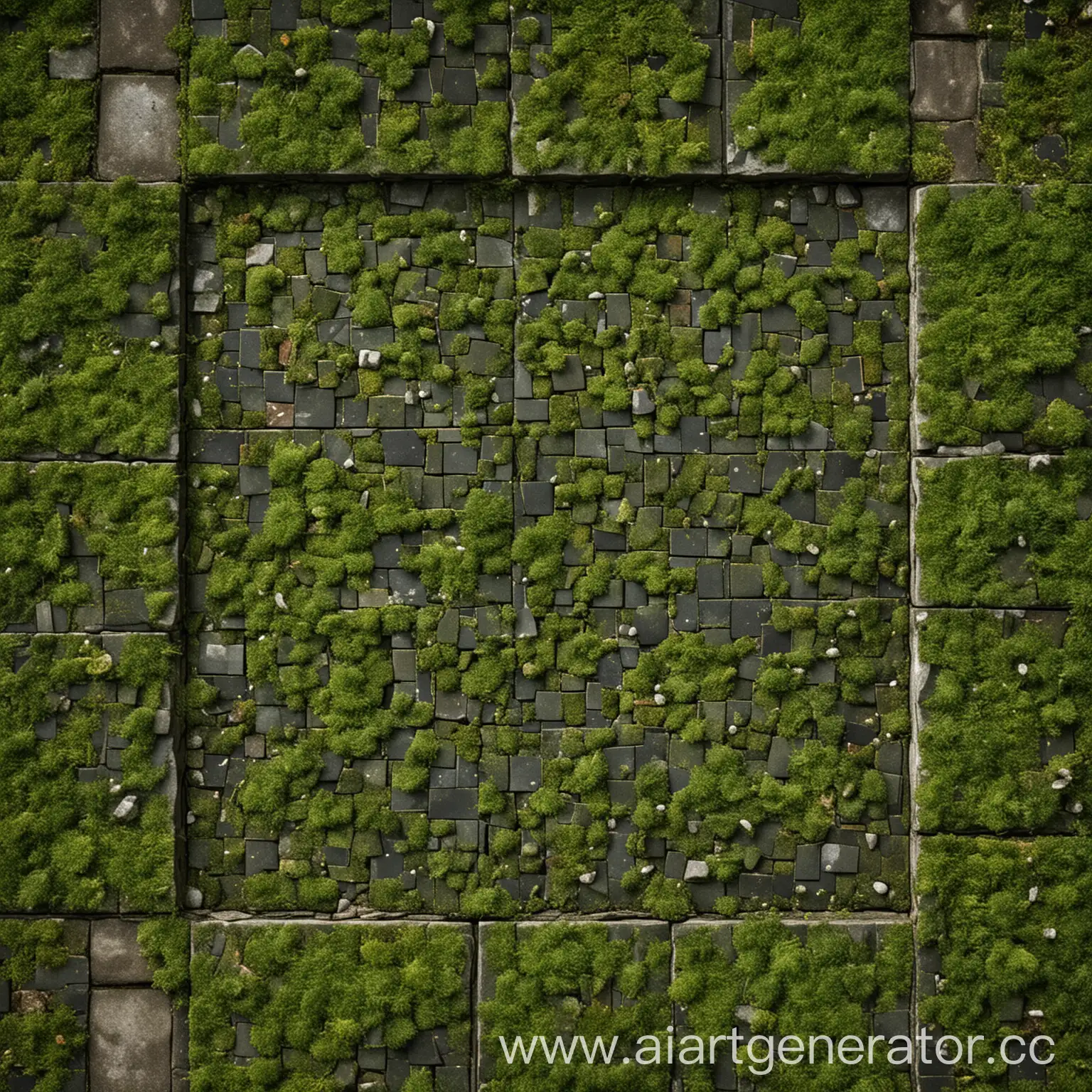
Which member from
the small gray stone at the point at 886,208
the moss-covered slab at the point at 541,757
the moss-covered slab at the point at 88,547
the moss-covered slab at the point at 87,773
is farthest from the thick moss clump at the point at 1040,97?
the moss-covered slab at the point at 87,773

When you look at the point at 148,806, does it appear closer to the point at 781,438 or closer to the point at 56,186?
the point at 56,186

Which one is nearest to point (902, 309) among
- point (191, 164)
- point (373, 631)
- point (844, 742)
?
point (844, 742)

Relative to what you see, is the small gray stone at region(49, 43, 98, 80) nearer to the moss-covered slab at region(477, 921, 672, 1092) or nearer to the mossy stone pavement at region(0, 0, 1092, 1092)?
the mossy stone pavement at region(0, 0, 1092, 1092)

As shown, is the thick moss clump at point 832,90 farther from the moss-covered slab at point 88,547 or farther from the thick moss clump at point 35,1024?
the thick moss clump at point 35,1024

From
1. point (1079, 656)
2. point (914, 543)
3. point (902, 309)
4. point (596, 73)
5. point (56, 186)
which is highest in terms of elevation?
point (596, 73)

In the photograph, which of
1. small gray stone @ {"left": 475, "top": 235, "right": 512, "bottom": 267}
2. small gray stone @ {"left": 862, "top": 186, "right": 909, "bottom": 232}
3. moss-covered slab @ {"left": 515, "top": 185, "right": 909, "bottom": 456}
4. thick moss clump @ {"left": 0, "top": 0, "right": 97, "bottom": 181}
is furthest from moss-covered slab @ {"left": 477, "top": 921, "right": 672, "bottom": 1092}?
thick moss clump @ {"left": 0, "top": 0, "right": 97, "bottom": 181}

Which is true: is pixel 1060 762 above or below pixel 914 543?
below

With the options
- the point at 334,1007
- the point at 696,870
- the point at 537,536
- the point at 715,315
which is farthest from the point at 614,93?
the point at 334,1007
